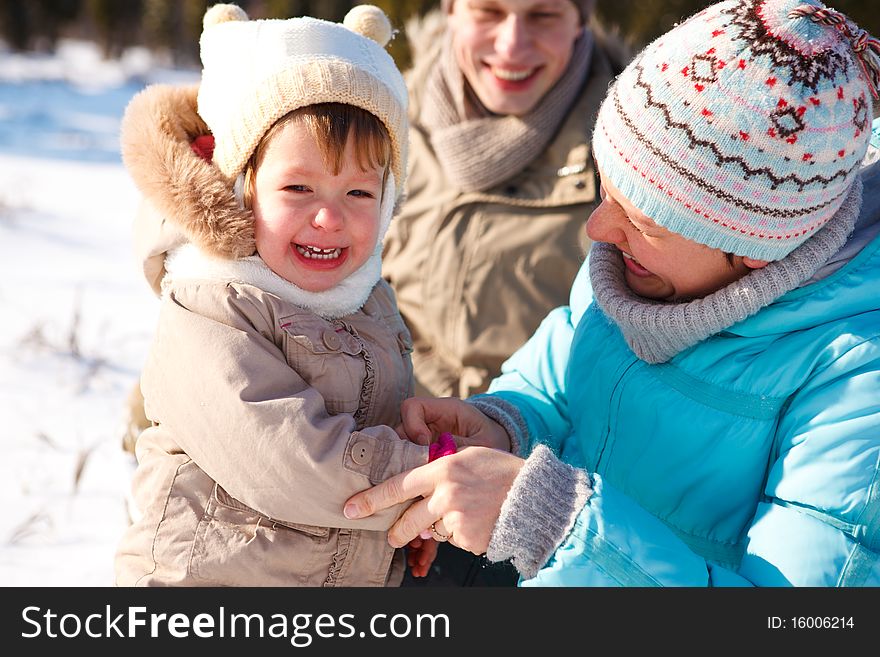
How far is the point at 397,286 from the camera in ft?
11.3

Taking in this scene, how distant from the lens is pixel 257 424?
1796 millimetres

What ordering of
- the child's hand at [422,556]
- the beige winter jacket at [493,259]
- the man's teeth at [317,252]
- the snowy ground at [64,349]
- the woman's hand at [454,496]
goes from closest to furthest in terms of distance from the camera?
the woman's hand at [454,496] < the man's teeth at [317,252] < the child's hand at [422,556] < the snowy ground at [64,349] < the beige winter jacket at [493,259]

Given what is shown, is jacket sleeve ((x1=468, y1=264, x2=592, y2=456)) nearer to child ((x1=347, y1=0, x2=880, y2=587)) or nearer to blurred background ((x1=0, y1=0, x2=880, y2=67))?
child ((x1=347, y1=0, x2=880, y2=587))

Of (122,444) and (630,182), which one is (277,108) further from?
(122,444)

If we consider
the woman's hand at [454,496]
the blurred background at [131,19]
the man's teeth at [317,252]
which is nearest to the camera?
the woman's hand at [454,496]

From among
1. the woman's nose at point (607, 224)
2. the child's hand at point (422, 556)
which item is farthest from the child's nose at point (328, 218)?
the child's hand at point (422, 556)

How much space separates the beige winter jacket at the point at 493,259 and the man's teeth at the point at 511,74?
0.71 ft

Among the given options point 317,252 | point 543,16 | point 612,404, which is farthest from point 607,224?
point 543,16

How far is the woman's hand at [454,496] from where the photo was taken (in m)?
1.75

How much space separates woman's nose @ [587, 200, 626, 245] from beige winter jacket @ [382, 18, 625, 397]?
3.84ft

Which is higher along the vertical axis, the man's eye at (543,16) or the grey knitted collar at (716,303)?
the man's eye at (543,16)

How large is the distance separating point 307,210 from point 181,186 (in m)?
0.27

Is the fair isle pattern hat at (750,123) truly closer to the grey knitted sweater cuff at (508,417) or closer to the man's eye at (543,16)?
the grey knitted sweater cuff at (508,417)

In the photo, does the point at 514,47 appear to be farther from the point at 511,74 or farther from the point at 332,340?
the point at 332,340
